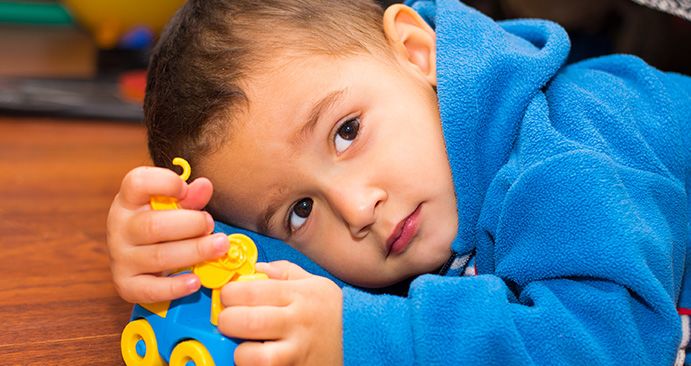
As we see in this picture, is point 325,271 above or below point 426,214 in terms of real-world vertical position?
below

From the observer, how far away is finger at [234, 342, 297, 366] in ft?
2.20

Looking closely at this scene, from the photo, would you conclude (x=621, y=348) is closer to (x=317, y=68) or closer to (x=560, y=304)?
(x=560, y=304)

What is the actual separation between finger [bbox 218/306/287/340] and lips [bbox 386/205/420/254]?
0.20 metres

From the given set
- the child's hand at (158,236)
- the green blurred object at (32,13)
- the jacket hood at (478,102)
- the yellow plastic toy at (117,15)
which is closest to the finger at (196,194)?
the child's hand at (158,236)

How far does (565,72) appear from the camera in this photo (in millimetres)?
1021

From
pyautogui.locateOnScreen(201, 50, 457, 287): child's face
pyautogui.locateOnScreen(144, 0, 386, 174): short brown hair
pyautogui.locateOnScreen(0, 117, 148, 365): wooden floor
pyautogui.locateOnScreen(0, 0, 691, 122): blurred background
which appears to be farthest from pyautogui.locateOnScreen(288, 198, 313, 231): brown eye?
pyautogui.locateOnScreen(0, 0, 691, 122): blurred background

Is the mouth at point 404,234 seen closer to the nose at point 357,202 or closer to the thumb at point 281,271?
the nose at point 357,202

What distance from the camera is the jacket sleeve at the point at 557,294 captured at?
71 cm

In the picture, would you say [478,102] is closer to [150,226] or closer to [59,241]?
[150,226]

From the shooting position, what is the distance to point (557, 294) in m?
0.76

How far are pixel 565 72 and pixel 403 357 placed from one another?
46cm

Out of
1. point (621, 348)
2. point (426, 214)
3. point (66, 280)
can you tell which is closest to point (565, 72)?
point (426, 214)

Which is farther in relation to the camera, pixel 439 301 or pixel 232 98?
pixel 232 98

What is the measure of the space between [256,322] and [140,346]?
157mm
